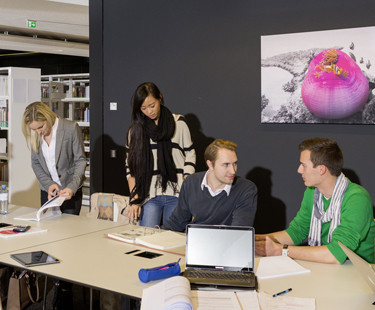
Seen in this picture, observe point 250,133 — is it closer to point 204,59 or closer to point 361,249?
point 204,59

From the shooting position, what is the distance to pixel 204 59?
17.2 feet

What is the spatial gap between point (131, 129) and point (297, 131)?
5.32 feet

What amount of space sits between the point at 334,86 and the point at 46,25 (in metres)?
5.67

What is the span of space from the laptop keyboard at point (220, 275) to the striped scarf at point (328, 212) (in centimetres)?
73

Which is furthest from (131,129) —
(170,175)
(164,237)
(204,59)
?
(204,59)

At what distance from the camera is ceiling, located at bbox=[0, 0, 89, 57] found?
23.2ft

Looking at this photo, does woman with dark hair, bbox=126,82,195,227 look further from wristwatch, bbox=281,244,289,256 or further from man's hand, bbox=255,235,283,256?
wristwatch, bbox=281,244,289,256

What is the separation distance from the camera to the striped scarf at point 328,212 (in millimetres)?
2828

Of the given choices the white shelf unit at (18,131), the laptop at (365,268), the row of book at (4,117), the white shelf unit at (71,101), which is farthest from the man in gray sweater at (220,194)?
the white shelf unit at (71,101)

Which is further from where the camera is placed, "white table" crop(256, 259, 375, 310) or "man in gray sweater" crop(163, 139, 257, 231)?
"man in gray sweater" crop(163, 139, 257, 231)

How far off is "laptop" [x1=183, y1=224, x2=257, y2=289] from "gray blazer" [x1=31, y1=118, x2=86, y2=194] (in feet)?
6.11

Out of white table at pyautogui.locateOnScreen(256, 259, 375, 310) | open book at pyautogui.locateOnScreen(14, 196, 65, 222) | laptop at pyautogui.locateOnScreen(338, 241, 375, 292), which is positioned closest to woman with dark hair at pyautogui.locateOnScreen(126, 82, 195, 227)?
open book at pyautogui.locateOnScreen(14, 196, 65, 222)

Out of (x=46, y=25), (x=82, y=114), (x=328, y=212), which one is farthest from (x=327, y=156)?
(x=46, y=25)

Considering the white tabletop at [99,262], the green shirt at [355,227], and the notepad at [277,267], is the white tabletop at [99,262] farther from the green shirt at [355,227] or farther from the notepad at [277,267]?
the green shirt at [355,227]
